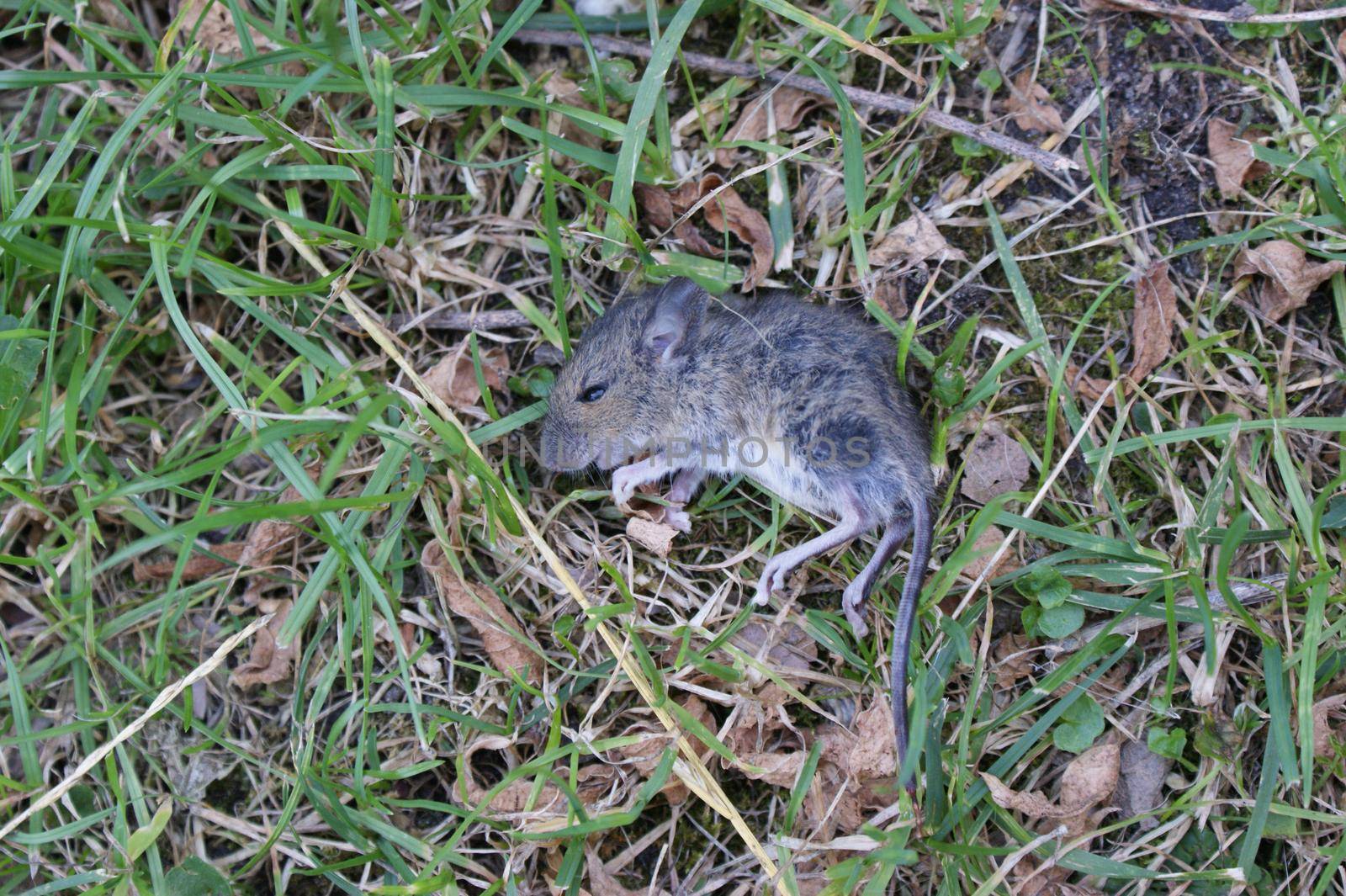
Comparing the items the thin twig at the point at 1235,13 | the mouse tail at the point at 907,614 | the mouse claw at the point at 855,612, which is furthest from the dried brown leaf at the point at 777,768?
the thin twig at the point at 1235,13

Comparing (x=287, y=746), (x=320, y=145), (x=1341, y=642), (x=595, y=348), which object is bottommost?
(x=287, y=746)

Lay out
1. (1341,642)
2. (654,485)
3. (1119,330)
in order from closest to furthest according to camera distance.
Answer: (1341,642) → (1119,330) → (654,485)

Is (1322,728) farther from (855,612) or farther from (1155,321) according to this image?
(855,612)

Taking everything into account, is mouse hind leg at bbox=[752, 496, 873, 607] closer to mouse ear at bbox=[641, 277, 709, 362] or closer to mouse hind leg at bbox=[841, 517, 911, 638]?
mouse hind leg at bbox=[841, 517, 911, 638]

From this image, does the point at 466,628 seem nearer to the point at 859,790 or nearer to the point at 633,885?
the point at 633,885

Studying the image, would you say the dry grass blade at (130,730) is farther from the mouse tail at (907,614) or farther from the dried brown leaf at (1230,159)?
the dried brown leaf at (1230,159)

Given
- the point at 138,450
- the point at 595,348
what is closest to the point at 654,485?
the point at 595,348

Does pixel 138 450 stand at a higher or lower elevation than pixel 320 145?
lower
